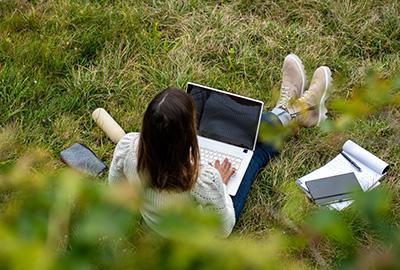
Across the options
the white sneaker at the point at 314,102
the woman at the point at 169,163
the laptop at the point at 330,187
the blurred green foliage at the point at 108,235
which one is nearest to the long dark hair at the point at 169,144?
the woman at the point at 169,163

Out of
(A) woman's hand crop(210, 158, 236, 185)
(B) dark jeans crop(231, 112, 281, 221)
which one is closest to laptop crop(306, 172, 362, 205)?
(B) dark jeans crop(231, 112, 281, 221)

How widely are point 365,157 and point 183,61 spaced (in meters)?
0.96

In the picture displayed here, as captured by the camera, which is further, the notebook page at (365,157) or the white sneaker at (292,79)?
the white sneaker at (292,79)

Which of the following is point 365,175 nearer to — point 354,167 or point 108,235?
point 354,167

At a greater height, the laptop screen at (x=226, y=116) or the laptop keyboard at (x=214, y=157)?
the laptop screen at (x=226, y=116)

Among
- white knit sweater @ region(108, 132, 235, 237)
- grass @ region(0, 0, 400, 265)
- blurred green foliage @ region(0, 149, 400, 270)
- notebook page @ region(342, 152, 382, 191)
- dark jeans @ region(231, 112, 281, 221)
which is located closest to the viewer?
blurred green foliage @ region(0, 149, 400, 270)

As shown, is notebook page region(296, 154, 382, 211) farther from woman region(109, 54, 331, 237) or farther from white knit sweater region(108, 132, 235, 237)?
white knit sweater region(108, 132, 235, 237)

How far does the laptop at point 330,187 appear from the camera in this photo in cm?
248

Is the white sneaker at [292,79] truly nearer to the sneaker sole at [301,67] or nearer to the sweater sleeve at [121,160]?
the sneaker sole at [301,67]

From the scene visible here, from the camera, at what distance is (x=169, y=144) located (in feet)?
6.09

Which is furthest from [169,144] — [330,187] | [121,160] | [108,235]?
[108,235]

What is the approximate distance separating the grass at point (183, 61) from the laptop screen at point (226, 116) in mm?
175

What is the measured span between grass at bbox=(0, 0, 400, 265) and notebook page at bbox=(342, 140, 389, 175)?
60mm

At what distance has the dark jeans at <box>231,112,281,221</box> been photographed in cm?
245
